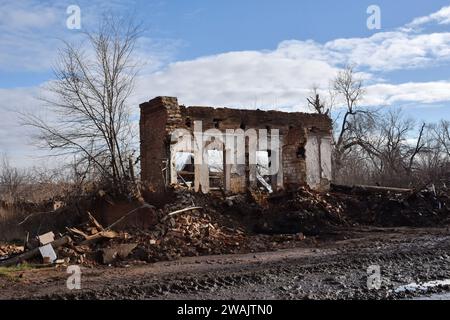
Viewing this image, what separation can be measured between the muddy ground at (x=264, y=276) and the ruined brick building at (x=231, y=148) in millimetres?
6791

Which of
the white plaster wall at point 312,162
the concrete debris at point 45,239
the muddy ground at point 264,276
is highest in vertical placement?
the white plaster wall at point 312,162

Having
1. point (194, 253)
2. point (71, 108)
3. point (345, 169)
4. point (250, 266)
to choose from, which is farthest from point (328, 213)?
point (345, 169)

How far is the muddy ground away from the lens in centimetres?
858

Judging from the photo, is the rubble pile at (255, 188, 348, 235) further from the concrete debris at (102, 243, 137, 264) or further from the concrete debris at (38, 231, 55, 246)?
the concrete debris at (38, 231, 55, 246)

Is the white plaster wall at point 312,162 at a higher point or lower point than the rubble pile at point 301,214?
higher

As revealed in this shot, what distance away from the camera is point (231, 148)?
21188mm

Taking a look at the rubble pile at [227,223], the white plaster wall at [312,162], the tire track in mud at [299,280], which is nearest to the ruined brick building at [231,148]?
the white plaster wall at [312,162]

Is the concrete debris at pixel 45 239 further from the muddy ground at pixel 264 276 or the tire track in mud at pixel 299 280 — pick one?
the tire track in mud at pixel 299 280

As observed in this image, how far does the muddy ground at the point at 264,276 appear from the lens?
8578mm

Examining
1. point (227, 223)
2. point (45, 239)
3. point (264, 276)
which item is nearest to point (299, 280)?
point (264, 276)

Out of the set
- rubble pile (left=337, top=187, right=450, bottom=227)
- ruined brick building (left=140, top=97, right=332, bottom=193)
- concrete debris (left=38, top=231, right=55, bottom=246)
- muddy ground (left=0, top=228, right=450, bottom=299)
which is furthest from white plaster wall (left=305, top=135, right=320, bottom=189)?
concrete debris (left=38, top=231, right=55, bottom=246)

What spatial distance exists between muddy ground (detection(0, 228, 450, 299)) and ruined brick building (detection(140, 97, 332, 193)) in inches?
267

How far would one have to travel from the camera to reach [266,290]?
8.80 m

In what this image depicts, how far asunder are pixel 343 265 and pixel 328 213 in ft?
25.4
